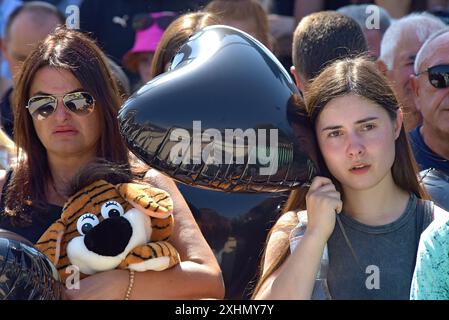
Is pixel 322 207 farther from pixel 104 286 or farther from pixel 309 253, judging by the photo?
pixel 104 286

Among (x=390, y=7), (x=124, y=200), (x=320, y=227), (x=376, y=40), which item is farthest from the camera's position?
(x=390, y=7)

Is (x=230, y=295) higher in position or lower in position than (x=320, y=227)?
lower

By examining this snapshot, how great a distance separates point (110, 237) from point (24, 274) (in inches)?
12.7

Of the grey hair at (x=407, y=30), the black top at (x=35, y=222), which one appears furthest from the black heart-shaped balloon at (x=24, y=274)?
the grey hair at (x=407, y=30)

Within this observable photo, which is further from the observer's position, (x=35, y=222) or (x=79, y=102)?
(x=79, y=102)

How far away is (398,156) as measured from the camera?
2822mm

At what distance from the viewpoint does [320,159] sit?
2611 mm

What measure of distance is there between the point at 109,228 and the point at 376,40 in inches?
89.8

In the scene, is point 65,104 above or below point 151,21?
above

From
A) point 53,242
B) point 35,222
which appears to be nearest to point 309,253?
point 53,242

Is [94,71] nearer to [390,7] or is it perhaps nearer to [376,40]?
[376,40]

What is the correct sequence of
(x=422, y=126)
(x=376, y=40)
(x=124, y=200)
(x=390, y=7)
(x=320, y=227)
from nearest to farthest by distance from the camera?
(x=320, y=227)
(x=124, y=200)
(x=422, y=126)
(x=376, y=40)
(x=390, y=7)

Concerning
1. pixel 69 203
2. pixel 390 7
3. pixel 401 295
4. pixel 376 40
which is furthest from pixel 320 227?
pixel 390 7
